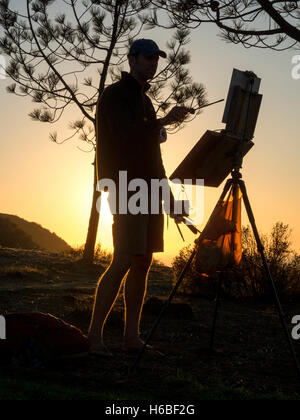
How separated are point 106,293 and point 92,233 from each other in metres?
10.0

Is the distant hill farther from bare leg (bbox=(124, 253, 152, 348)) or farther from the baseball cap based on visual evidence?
the baseball cap

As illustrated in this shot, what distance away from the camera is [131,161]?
4715mm

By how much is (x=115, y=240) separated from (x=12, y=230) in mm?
17796

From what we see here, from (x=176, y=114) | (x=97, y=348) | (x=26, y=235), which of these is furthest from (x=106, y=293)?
(x=26, y=235)

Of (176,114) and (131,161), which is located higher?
(176,114)

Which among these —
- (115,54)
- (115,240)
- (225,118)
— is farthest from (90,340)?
(115,54)

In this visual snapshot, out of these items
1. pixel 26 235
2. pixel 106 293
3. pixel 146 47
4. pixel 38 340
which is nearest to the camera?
pixel 38 340

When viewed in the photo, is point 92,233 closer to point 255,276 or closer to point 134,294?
point 255,276

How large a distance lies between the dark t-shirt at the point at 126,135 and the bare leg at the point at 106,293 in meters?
0.59

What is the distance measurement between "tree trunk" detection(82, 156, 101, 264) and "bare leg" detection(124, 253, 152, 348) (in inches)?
361

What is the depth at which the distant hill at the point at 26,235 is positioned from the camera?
2124cm

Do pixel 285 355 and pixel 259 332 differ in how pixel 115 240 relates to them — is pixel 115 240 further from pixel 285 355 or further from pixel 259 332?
pixel 259 332

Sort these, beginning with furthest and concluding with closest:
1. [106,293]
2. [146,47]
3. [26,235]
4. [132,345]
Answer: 1. [26,235]
2. [132,345]
3. [146,47]
4. [106,293]

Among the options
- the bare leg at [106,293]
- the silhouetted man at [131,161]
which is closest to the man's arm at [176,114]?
the silhouetted man at [131,161]
